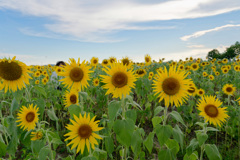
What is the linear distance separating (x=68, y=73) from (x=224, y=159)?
3.79 m

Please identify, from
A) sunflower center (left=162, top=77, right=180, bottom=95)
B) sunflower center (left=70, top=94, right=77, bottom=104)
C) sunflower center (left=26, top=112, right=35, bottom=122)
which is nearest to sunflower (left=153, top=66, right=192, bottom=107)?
sunflower center (left=162, top=77, right=180, bottom=95)

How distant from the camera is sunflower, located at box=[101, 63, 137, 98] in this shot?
2211mm

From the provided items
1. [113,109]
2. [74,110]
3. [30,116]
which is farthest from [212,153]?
[30,116]

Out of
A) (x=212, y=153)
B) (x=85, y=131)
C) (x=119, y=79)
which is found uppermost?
(x=119, y=79)

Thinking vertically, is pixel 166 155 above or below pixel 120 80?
below

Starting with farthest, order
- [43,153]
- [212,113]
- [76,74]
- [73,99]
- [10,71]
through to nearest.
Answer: [73,99] → [212,113] → [76,74] → [10,71] → [43,153]

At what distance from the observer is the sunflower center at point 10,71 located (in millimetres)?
2330

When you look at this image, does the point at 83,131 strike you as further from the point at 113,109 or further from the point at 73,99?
the point at 73,99

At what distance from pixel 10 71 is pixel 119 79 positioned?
145cm

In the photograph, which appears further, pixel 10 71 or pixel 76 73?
pixel 76 73

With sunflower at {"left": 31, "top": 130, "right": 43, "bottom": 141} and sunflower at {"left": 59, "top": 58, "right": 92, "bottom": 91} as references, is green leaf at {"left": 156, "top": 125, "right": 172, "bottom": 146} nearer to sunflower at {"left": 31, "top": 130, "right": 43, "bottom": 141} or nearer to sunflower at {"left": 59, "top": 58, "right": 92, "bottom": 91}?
sunflower at {"left": 59, "top": 58, "right": 92, "bottom": 91}

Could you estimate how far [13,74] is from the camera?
2.40 meters

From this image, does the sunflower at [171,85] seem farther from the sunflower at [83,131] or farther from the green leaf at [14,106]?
the green leaf at [14,106]

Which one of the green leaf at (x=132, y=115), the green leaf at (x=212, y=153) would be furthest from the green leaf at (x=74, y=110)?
the green leaf at (x=212, y=153)
